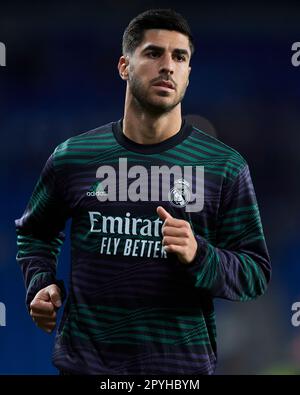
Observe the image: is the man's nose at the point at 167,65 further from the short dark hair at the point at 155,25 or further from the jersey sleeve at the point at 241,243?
the jersey sleeve at the point at 241,243

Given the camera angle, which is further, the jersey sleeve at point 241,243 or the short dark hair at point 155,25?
the short dark hair at point 155,25

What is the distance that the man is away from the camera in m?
2.00

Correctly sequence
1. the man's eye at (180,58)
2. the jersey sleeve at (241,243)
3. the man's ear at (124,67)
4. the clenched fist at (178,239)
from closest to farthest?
the clenched fist at (178,239) → the jersey sleeve at (241,243) → the man's eye at (180,58) → the man's ear at (124,67)

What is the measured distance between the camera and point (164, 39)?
207cm

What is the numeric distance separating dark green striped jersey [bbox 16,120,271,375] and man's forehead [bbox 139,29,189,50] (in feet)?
1.00

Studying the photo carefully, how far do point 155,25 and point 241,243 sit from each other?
828 millimetres

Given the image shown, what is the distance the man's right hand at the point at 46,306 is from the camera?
2.07 meters

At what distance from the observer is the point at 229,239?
81.6 inches

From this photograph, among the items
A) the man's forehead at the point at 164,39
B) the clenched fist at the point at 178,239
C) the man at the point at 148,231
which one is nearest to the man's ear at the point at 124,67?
the man at the point at 148,231

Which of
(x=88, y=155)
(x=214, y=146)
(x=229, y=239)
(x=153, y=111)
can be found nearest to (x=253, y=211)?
(x=229, y=239)

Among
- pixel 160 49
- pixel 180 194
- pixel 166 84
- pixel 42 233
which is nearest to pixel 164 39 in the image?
pixel 160 49

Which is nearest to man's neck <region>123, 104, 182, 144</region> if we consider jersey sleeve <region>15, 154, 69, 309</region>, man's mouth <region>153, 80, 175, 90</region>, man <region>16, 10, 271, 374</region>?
man <region>16, 10, 271, 374</region>

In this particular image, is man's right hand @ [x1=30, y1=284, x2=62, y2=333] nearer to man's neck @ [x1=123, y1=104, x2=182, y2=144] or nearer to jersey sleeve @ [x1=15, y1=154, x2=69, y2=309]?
jersey sleeve @ [x1=15, y1=154, x2=69, y2=309]
